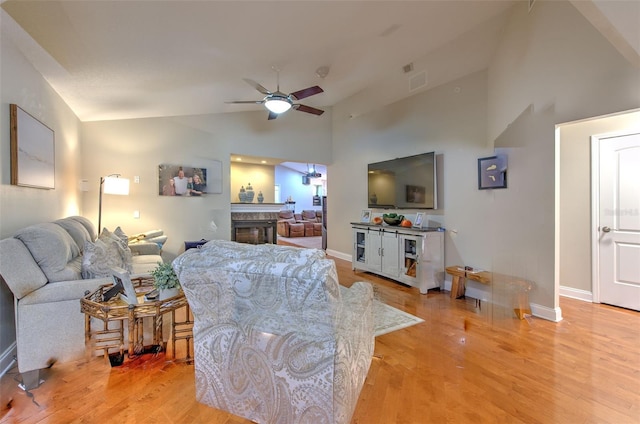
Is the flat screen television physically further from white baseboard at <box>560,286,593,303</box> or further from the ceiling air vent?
white baseboard at <box>560,286,593,303</box>

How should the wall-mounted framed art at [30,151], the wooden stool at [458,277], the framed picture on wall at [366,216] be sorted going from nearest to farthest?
the wall-mounted framed art at [30,151]
the wooden stool at [458,277]
the framed picture on wall at [366,216]

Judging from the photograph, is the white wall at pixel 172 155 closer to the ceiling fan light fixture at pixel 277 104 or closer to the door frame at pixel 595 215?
the ceiling fan light fixture at pixel 277 104

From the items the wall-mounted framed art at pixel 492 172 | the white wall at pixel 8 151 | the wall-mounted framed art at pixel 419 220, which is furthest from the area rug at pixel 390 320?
the white wall at pixel 8 151

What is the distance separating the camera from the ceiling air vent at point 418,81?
4164 mm

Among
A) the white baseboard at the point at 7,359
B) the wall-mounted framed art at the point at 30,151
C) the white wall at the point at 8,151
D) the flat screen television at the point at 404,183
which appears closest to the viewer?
the white baseboard at the point at 7,359

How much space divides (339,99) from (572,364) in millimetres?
5503

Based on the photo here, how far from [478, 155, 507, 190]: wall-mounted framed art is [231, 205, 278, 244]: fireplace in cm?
421

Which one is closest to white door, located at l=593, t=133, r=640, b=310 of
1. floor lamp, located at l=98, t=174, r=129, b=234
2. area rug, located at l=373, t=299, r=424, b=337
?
area rug, located at l=373, t=299, r=424, b=337

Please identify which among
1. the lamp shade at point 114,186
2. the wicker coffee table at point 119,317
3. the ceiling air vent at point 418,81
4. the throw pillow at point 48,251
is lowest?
the wicker coffee table at point 119,317

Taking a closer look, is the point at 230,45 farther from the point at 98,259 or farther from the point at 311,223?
the point at 311,223

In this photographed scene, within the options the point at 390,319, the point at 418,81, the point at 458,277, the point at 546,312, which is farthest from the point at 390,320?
the point at 418,81

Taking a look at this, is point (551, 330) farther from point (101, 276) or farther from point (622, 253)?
point (101, 276)

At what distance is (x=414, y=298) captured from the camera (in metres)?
3.55

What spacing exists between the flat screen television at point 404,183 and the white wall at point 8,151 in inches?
174
